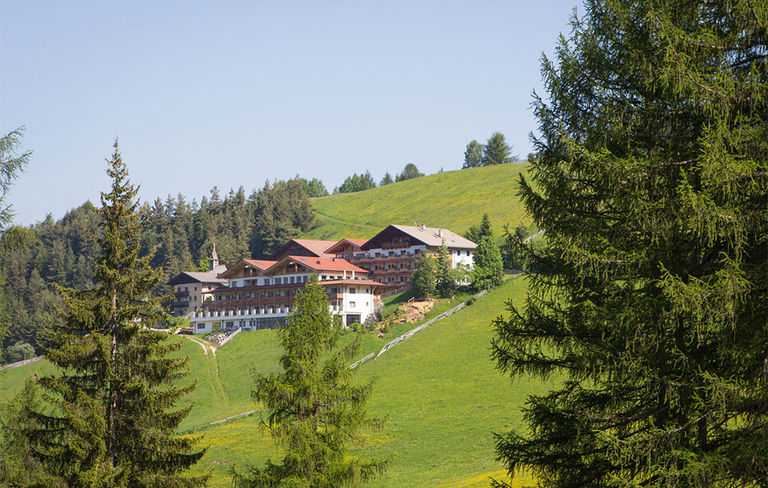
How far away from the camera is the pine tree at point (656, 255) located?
928 centimetres

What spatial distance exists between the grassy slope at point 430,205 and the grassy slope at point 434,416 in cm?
6456

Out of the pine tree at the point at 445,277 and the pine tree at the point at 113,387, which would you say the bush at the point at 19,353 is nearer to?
the pine tree at the point at 445,277

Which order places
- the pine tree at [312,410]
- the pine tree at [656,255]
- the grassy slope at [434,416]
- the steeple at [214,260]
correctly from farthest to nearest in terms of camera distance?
the steeple at [214,260] → the grassy slope at [434,416] → the pine tree at [312,410] → the pine tree at [656,255]

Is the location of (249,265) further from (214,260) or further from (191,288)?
(214,260)

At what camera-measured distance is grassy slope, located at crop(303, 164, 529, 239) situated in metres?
143

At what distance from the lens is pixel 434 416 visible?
48.7 metres

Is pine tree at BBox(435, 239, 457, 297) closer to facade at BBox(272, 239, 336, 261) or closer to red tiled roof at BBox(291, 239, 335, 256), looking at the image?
facade at BBox(272, 239, 336, 261)

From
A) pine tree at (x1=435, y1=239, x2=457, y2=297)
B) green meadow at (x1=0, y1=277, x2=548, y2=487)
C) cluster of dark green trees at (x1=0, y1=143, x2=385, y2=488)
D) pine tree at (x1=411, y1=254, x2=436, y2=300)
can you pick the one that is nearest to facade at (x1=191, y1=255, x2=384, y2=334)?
pine tree at (x1=411, y1=254, x2=436, y2=300)

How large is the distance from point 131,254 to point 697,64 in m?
17.9

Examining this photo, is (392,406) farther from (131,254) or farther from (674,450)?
(674,450)

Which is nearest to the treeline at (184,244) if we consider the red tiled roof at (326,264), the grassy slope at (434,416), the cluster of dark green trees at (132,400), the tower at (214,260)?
the tower at (214,260)

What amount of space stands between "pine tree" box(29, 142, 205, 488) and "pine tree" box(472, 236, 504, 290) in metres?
67.3

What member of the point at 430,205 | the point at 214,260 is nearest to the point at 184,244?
the point at 214,260

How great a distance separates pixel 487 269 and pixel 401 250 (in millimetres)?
21214
